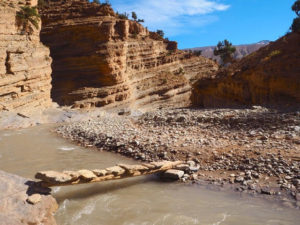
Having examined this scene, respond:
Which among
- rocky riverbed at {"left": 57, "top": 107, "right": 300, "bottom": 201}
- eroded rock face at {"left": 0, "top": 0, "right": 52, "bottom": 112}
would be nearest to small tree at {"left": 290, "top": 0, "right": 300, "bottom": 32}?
rocky riverbed at {"left": 57, "top": 107, "right": 300, "bottom": 201}

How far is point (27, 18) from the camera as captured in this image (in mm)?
24062

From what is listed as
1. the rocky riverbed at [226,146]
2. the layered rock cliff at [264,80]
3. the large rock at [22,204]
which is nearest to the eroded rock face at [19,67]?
the rocky riverbed at [226,146]

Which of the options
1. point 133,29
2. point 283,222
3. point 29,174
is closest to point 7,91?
point 29,174

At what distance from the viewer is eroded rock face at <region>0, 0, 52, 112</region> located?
20.9 m

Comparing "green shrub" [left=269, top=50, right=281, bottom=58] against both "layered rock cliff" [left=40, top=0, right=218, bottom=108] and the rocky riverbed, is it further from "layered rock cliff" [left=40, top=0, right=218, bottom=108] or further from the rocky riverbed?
"layered rock cliff" [left=40, top=0, right=218, bottom=108]

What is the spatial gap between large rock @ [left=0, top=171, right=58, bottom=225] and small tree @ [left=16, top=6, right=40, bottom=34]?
21.7m

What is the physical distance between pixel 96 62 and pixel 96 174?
88.5 ft

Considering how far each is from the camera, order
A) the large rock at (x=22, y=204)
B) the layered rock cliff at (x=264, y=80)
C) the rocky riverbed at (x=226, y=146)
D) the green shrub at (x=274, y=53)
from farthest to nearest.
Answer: the green shrub at (x=274, y=53)
the layered rock cliff at (x=264, y=80)
the rocky riverbed at (x=226, y=146)
the large rock at (x=22, y=204)

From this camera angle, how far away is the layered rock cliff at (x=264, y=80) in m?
15.5

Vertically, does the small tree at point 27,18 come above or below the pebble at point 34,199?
above

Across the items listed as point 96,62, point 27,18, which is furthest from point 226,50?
point 27,18

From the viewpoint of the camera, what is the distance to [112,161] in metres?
9.34

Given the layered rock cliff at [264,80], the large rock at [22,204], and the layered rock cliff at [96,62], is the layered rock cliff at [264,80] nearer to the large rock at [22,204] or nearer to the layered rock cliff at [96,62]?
the layered rock cliff at [96,62]

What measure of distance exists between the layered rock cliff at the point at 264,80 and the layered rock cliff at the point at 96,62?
9647 millimetres
